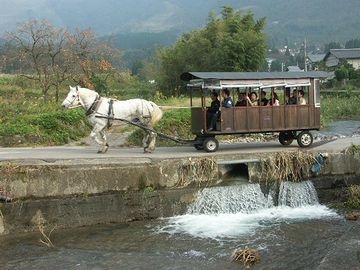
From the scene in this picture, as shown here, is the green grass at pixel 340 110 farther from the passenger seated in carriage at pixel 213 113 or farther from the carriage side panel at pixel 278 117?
the passenger seated in carriage at pixel 213 113

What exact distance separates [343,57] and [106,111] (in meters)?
74.5

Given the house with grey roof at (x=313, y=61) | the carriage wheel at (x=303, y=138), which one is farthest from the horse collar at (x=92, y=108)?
the house with grey roof at (x=313, y=61)

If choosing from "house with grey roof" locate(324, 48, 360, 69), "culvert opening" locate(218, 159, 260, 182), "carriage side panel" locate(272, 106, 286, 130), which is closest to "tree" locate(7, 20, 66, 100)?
"carriage side panel" locate(272, 106, 286, 130)

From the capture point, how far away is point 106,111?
14.1 metres

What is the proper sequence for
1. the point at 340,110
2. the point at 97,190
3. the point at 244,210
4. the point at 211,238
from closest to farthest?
the point at 211,238 → the point at 97,190 → the point at 244,210 → the point at 340,110

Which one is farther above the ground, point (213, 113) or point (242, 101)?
point (242, 101)

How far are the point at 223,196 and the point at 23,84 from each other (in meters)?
25.0

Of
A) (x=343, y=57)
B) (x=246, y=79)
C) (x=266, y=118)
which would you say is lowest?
(x=266, y=118)

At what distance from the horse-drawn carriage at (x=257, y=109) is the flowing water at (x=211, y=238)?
1.90 meters

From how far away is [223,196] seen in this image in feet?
42.6

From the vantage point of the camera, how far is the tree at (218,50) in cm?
3606

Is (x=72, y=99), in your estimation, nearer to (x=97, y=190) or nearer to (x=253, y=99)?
(x=97, y=190)

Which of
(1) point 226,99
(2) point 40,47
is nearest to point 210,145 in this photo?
(1) point 226,99

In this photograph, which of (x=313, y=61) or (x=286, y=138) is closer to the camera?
(x=286, y=138)
